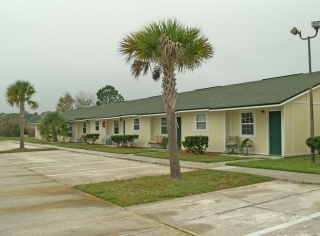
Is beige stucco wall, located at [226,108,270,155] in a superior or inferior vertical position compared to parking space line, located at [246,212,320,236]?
superior

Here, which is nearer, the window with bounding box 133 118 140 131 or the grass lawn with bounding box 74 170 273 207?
the grass lawn with bounding box 74 170 273 207

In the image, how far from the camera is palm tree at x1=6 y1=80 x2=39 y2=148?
1033 inches

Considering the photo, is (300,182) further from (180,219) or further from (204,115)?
(204,115)

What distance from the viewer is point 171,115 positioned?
10102 millimetres

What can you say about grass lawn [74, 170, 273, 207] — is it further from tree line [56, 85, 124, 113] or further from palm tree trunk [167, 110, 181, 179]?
tree line [56, 85, 124, 113]

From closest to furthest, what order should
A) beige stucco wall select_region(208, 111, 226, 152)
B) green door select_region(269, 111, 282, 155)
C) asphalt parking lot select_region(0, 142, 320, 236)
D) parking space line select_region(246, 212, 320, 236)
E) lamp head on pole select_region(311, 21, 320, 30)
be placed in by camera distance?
parking space line select_region(246, 212, 320, 236), asphalt parking lot select_region(0, 142, 320, 236), lamp head on pole select_region(311, 21, 320, 30), green door select_region(269, 111, 282, 155), beige stucco wall select_region(208, 111, 226, 152)

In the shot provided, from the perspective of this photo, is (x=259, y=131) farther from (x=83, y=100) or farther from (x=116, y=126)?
(x=83, y=100)

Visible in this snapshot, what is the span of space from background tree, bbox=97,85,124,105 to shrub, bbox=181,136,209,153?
181ft

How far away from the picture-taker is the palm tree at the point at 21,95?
2624cm

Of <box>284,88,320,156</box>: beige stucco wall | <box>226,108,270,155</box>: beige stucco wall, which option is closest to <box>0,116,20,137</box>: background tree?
<box>226,108,270,155</box>: beige stucco wall

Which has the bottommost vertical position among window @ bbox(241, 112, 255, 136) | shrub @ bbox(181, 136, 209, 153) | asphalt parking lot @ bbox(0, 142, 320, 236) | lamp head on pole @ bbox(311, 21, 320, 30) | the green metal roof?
asphalt parking lot @ bbox(0, 142, 320, 236)

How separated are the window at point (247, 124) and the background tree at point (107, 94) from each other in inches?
2213

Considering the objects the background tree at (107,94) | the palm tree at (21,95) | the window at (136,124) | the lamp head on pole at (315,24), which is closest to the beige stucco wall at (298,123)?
the lamp head on pole at (315,24)

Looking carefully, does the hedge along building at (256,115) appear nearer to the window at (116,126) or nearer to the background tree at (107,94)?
the window at (116,126)
